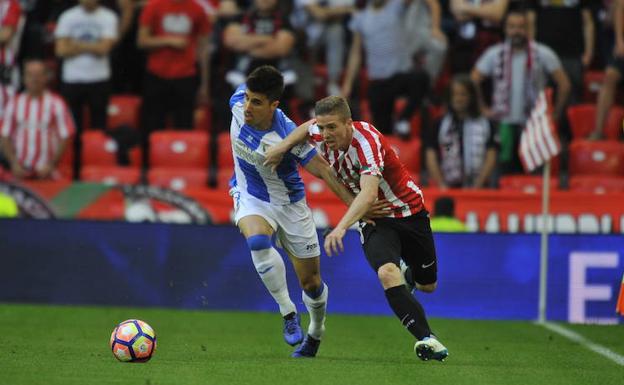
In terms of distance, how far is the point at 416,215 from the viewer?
31.2 ft

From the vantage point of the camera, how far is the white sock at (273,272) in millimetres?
9430

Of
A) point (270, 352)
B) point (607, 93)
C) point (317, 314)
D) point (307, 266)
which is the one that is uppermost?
point (307, 266)

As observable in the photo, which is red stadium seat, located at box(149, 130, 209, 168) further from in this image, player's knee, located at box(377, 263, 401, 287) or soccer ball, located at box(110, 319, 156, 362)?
soccer ball, located at box(110, 319, 156, 362)

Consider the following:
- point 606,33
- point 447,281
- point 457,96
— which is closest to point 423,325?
point 447,281

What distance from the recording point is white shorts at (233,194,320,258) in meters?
9.58

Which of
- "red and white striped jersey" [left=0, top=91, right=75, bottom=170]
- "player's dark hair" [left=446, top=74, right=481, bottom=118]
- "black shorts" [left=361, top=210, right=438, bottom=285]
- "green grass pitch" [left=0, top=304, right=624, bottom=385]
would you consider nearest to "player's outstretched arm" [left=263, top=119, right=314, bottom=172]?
"black shorts" [left=361, top=210, right=438, bottom=285]

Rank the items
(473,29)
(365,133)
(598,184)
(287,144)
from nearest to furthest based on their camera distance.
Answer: (365,133) < (287,144) < (598,184) < (473,29)

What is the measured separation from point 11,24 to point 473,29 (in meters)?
6.43

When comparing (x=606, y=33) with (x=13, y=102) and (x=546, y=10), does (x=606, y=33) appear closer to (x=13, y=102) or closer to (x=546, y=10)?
(x=546, y=10)

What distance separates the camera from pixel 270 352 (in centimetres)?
988

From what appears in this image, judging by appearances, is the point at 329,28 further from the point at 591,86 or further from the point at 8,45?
the point at 8,45

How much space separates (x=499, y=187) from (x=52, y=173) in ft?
19.0

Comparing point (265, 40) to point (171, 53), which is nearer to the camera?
point (265, 40)

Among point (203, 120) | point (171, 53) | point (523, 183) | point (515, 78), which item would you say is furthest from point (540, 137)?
point (203, 120)
